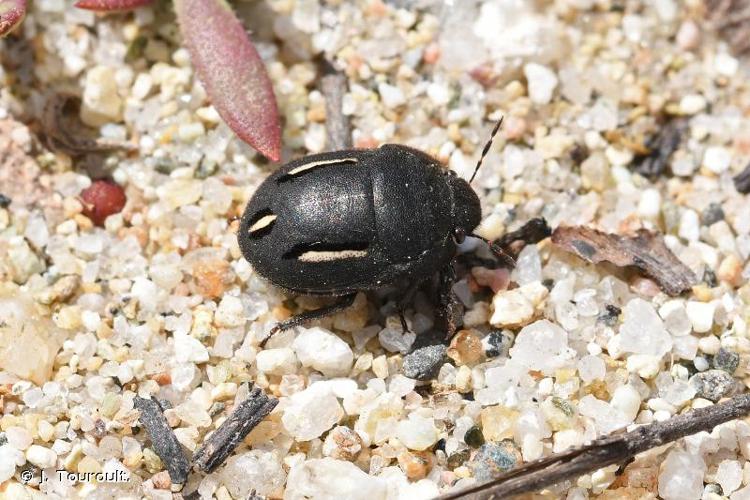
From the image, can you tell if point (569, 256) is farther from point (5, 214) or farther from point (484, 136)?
point (5, 214)

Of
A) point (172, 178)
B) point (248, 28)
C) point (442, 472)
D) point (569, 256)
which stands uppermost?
point (248, 28)

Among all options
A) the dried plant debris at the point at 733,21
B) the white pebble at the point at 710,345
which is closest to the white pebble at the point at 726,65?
the dried plant debris at the point at 733,21

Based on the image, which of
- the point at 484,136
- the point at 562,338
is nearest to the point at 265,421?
the point at 562,338

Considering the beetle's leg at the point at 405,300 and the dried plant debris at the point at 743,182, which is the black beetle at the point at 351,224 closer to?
the beetle's leg at the point at 405,300

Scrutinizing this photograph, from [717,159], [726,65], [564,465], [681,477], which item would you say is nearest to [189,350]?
[564,465]

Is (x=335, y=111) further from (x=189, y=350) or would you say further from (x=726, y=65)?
(x=726, y=65)

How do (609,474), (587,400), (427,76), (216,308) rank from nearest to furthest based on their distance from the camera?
(609,474) < (587,400) < (216,308) < (427,76)
